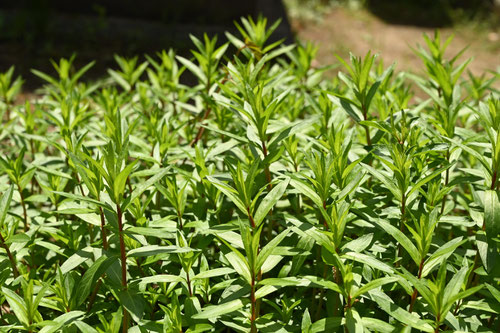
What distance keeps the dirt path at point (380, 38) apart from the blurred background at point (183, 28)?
0.6 inches

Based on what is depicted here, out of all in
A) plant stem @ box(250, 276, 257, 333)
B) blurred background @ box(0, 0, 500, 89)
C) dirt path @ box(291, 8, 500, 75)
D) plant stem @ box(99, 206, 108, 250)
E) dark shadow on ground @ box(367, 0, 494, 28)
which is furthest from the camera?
dark shadow on ground @ box(367, 0, 494, 28)

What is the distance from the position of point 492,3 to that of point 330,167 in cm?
1061

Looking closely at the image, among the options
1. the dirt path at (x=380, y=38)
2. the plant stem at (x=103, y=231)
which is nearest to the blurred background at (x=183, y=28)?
the dirt path at (x=380, y=38)

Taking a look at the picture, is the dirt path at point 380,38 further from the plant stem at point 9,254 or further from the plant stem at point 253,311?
the plant stem at point 253,311

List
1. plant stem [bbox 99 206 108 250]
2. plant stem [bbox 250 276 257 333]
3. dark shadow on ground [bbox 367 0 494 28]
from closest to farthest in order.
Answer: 1. plant stem [bbox 250 276 257 333]
2. plant stem [bbox 99 206 108 250]
3. dark shadow on ground [bbox 367 0 494 28]

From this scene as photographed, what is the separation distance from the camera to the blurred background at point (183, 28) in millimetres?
7641

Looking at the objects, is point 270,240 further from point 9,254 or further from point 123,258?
point 9,254

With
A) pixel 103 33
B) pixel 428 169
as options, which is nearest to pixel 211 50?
pixel 428 169

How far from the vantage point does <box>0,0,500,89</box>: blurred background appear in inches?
301

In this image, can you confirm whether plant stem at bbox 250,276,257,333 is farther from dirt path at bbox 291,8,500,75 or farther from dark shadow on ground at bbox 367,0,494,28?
dark shadow on ground at bbox 367,0,494,28

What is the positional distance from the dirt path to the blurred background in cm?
2

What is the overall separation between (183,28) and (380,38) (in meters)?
3.38

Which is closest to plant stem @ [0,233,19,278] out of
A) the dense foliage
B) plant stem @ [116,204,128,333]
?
the dense foliage

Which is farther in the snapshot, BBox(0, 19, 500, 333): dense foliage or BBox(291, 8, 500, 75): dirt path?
BBox(291, 8, 500, 75): dirt path
